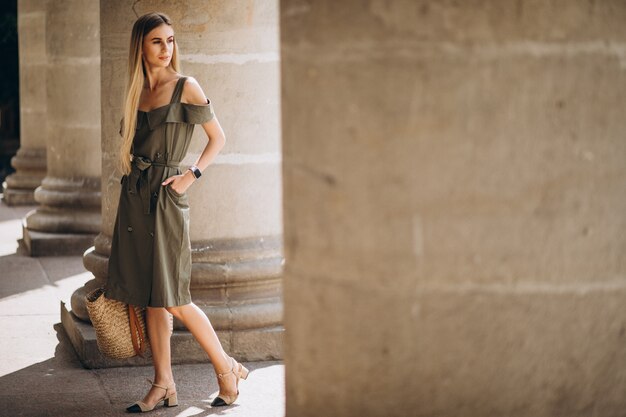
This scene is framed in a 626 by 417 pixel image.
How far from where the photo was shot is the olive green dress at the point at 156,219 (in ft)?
16.1

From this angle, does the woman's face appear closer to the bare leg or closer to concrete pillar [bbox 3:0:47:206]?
the bare leg

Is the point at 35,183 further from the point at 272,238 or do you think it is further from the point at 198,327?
the point at 198,327

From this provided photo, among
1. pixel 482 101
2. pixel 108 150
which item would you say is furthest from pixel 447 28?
pixel 108 150

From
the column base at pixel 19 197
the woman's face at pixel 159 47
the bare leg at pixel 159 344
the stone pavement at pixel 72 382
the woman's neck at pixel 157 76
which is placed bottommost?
the column base at pixel 19 197

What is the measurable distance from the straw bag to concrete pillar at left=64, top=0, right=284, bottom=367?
90 centimetres

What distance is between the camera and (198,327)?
5.01 metres

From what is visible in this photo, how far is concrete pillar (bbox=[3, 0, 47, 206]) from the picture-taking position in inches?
534

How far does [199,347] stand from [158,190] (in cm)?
135

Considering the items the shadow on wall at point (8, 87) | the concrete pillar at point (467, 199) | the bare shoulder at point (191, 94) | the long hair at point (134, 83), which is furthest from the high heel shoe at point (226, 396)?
the shadow on wall at point (8, 87)

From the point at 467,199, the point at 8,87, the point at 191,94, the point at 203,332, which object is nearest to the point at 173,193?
the point at 191,94

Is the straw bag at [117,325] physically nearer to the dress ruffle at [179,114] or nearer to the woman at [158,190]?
the woman at [158,190]

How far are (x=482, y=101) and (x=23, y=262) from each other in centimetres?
791

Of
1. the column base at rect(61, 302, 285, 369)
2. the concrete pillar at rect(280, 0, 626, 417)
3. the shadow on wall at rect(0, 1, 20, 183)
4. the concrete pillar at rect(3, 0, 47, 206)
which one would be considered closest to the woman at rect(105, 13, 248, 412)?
the column base at rect(61, 302, 285, 369)

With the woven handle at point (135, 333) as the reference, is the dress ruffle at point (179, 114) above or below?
above
